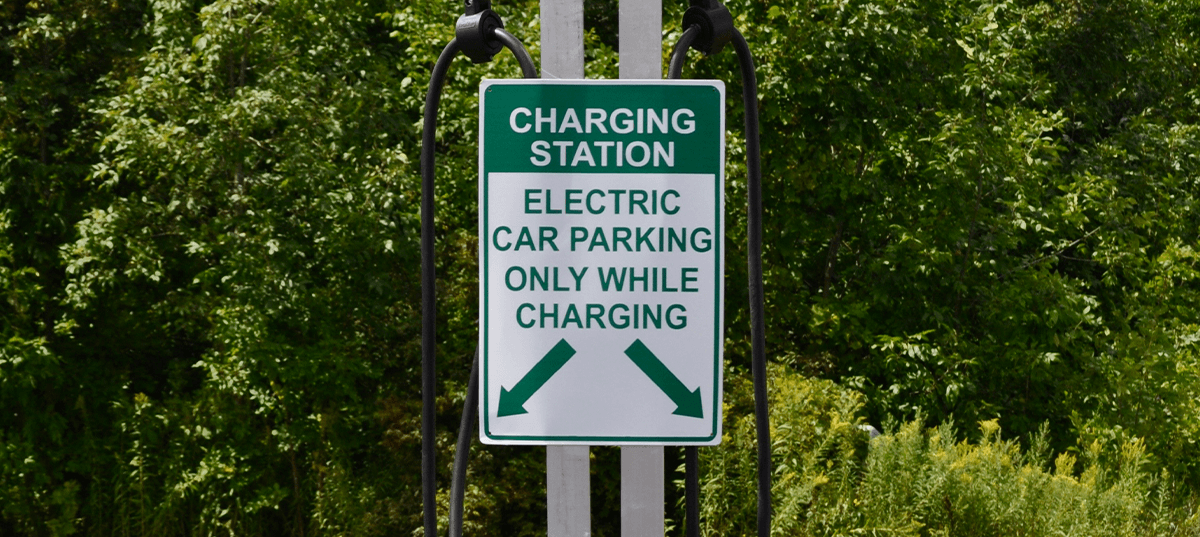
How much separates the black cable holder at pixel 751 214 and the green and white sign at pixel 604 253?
0.06 metres

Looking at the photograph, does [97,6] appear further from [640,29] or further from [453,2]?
[640,29]

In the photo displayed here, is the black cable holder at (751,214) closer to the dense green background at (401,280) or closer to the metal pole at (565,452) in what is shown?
the metal pole at (565,452)

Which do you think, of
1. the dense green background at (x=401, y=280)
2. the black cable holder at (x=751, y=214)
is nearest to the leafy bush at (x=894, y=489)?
the dense green background at (x=401, y=280)

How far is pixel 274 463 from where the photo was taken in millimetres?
6371

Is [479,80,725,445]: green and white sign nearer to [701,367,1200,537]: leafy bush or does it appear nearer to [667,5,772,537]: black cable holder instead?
[667,5,772,537]: black cable holder

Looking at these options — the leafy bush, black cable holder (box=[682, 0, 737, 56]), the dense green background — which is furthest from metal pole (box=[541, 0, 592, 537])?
the dense green background

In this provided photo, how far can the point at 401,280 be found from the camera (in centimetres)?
630

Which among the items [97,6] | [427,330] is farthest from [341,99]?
[427,330]

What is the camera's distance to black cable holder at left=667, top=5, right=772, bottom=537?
1.53 metres

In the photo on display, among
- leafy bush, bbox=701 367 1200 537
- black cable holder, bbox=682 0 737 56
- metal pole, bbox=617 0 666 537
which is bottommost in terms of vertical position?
leafy bush, bbox=701 367 1200 537

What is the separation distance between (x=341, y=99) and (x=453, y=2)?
3.10 feet

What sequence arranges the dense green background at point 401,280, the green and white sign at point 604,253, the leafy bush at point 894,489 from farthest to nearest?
1. the dense green background at point 401,280
2. the leafy bush at point 894,489
3. the green and white sign at point 604,253

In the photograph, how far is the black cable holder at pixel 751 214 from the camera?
1.53 metres

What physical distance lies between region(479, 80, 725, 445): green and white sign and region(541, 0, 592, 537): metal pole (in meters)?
0.04
